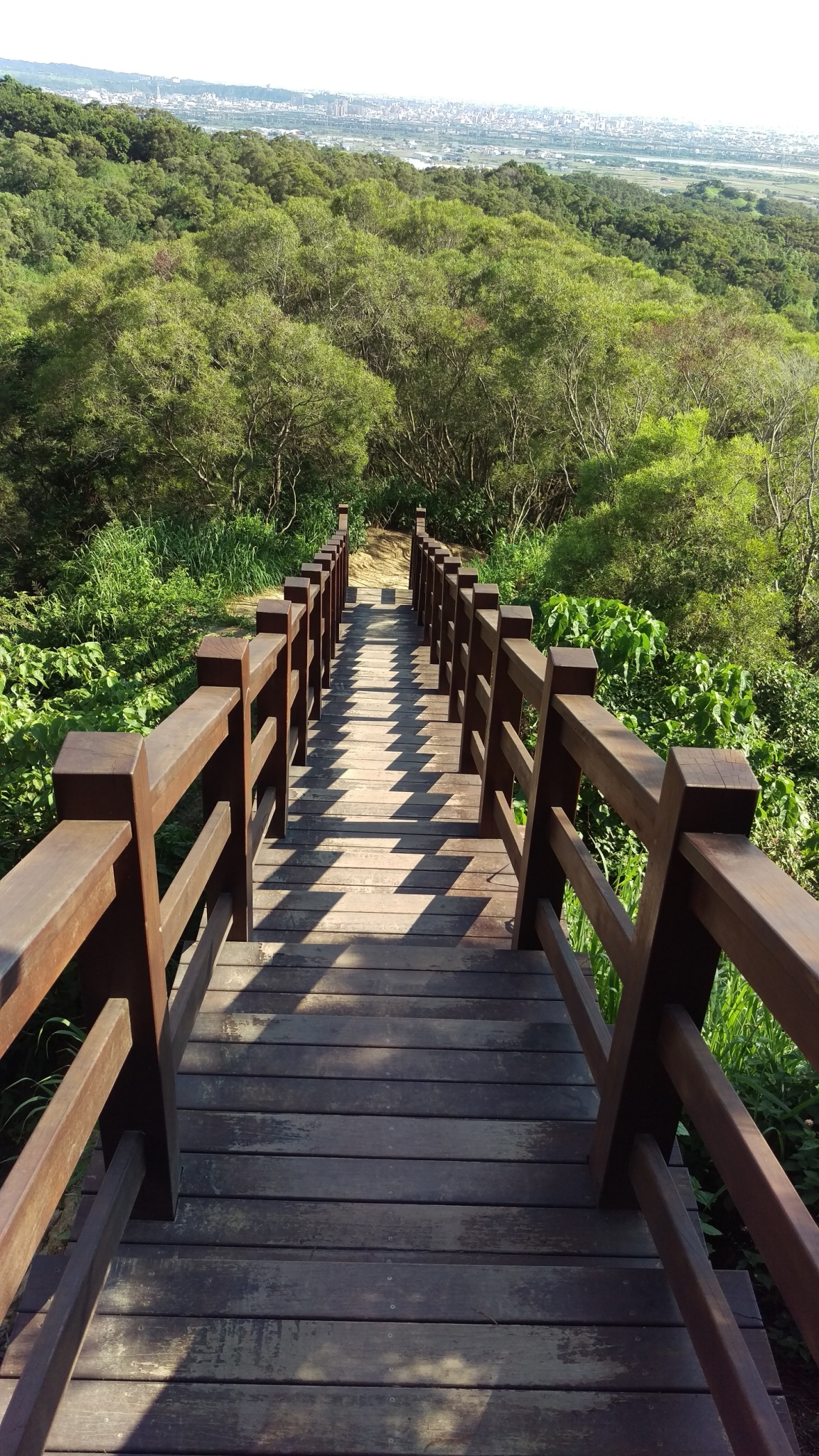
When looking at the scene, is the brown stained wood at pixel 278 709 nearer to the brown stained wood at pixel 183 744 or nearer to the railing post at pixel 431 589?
the brown stained wood at pixel 183 744

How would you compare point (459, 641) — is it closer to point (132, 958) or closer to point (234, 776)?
point (234, 776)

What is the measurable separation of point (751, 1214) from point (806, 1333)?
202 mm

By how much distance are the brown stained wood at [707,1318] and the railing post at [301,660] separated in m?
3.04

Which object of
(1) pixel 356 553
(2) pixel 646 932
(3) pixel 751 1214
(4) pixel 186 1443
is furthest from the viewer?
(1) pixel 356 553

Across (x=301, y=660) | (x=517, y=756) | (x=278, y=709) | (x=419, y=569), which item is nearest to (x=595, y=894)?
Result: (x=517, y=756)

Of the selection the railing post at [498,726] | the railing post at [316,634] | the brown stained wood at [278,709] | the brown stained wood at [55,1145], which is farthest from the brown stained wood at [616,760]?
the railing post at [316,634]

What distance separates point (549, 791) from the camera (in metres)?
2.60

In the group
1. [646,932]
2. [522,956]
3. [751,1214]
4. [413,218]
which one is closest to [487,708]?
[522,956]

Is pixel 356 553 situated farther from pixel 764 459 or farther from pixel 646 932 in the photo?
pixel 646 932

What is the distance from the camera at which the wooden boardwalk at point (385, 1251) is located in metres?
1.46

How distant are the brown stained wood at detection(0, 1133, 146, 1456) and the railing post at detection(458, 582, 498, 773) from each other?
2.82 metres

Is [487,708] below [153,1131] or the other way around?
below

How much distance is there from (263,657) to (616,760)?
1.46 meters

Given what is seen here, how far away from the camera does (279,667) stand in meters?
3.63
